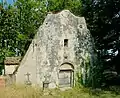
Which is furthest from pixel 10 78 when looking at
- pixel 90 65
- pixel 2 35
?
pixel 2 35

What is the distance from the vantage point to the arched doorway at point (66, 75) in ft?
99.9

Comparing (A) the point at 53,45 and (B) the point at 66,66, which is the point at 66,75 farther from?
(A) the point at 53,45

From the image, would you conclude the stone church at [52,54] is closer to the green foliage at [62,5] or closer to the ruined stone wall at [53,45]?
the ruined stone wall at [53,45]

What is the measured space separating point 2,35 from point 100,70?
58.3 ft

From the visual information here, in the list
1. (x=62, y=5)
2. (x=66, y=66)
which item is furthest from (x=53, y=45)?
(x=62, y=5)

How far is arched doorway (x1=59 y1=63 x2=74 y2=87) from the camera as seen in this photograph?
1199 inches

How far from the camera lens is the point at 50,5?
1815 inches

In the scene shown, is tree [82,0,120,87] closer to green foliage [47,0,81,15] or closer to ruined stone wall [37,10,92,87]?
ruined stone wall [37,10,92,87]

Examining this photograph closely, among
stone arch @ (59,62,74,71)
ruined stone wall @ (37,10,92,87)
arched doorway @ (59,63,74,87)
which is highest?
ruined stone wall @ (37,10,92,87)

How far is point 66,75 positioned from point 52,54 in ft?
7.88

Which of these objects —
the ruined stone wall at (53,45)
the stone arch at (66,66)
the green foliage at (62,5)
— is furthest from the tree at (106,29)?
the green foliage at (62,5)

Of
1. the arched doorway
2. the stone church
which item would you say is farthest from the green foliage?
the arched doorway

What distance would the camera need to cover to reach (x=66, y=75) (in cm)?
3069

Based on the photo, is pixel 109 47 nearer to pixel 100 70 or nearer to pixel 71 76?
pixel 100 70
